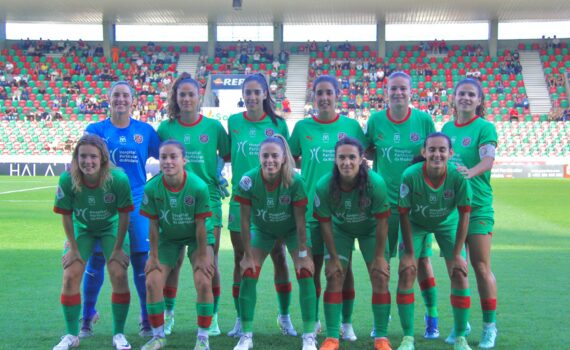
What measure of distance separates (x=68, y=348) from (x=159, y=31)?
1437 inches

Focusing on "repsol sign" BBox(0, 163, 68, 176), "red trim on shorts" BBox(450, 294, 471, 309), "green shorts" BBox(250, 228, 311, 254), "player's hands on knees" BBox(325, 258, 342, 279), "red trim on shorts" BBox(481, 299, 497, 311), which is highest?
"repsol sign" BBox(0, 163, 68, 176)

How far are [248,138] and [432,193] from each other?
1547 millimetres

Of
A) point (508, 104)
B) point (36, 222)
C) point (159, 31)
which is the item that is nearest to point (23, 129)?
point (159, 31)

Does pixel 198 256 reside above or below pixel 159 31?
below

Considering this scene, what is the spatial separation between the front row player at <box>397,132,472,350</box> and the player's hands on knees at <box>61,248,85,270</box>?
2.30 metres

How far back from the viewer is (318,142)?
5.38 m

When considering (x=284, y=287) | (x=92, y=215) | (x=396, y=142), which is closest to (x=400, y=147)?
(x=396, y=142)

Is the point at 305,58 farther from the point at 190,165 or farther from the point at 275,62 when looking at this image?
the point at 190,165

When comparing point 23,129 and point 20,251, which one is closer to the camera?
point 20,251

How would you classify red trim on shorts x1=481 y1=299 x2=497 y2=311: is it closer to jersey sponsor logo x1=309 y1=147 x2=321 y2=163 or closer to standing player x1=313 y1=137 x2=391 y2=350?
standing player x1=313 y1=137 x2=391 y2=350

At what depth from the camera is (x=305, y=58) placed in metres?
37.4

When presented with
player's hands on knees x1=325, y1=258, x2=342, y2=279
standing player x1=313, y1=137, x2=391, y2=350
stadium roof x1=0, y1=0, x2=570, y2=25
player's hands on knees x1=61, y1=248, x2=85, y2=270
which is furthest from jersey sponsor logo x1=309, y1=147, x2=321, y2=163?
stadium roof x1=0, y1=0, x2=570, y2=25

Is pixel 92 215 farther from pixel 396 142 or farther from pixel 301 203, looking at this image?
pixel 396 142

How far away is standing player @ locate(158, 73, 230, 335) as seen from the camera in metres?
5.46
